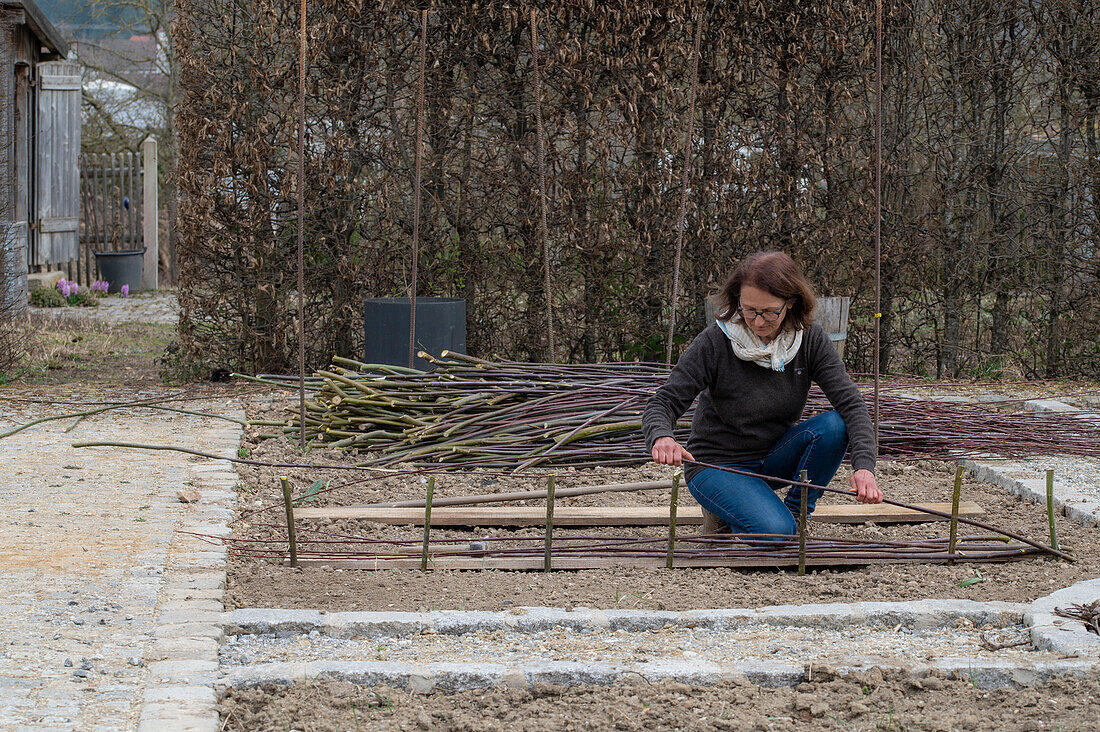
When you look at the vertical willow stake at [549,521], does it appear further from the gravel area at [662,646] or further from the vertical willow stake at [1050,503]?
the vertical willow stake at [1050,503]

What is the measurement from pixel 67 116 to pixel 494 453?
9947 mm

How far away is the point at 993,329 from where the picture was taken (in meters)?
8.30

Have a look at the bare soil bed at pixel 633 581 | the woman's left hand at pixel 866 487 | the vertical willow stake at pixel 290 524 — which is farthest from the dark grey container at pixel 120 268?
the woman's left hand at pixel 866 487

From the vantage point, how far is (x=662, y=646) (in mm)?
3086

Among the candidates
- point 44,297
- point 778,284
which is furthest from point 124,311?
point 778,284

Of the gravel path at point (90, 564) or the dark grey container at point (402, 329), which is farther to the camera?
the dark grey container at point (402, 329)

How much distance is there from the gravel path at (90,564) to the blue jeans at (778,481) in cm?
187

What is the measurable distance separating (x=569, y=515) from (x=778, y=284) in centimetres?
140

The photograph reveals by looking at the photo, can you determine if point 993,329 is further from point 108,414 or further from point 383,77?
point 108,414

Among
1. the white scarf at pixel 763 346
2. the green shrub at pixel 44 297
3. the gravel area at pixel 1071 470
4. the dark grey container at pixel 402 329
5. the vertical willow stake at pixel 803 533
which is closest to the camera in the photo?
the vertical willow stake at pixel 803 533

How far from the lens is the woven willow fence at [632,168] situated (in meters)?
7.43

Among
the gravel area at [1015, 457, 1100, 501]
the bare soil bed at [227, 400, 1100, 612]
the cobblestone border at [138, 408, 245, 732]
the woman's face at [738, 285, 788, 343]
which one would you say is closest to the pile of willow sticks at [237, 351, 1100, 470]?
the gravel area at [1015, 457, 1100, 501]

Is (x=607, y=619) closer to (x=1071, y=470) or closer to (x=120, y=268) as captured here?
(x=1071, y=470)

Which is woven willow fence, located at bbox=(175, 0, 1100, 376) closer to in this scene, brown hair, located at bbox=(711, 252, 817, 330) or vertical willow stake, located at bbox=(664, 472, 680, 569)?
brown hair, located at bbox=(711, 252, 817, 330)
